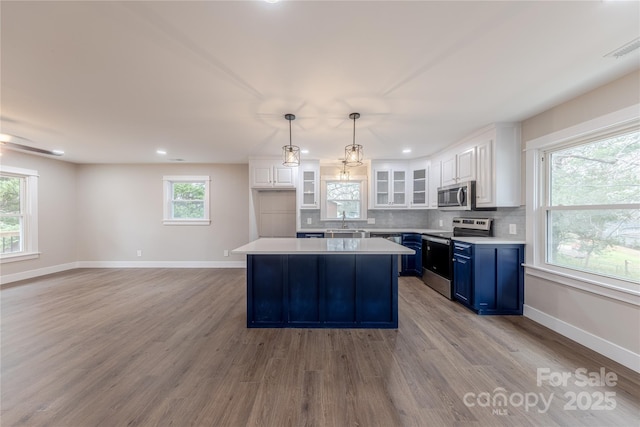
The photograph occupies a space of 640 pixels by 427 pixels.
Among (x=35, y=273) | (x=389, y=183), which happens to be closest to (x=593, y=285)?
(x=389, y=183)

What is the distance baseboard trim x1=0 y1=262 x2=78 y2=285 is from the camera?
4590mm

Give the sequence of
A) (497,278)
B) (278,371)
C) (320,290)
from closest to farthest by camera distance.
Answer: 1. (278,371)
2. (320,290)
3. (497,278)

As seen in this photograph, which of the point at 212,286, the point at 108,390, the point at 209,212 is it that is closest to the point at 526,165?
the point at 108,390

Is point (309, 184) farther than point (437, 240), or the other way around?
point (309, 184)

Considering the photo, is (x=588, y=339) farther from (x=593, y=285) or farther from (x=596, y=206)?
(x=596, y=206)

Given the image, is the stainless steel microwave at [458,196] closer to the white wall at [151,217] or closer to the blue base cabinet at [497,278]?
the blue base cabinet at [497,278]

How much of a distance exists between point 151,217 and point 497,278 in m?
6.95

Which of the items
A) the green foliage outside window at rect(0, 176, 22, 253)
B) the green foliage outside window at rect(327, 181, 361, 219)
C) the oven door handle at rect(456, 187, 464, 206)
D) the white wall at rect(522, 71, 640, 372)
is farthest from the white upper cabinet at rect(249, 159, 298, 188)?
the green foliage outside window at rect(0, 176, 22, 253)

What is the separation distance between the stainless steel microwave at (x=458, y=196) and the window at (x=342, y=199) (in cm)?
171

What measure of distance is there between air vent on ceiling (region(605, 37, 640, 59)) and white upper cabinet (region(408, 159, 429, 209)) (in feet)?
10.9

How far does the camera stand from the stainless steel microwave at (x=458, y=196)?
12.3 feet

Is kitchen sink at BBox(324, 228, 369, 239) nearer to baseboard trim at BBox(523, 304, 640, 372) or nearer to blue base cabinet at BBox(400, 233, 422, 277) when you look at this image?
blue base cabinet at BBox(400, 233, 422, 277)

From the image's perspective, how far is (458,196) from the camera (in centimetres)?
394

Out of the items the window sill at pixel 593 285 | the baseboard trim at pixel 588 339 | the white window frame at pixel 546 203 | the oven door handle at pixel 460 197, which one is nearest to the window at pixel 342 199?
the oven door handle at pixel 460 197
